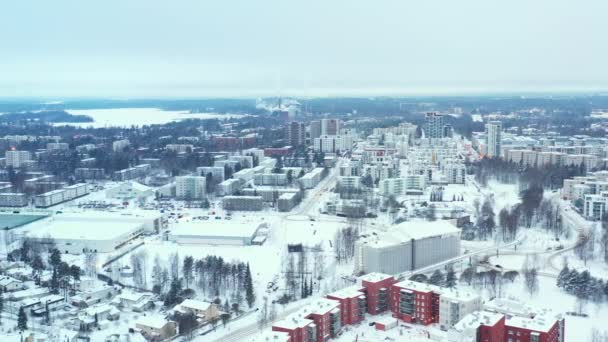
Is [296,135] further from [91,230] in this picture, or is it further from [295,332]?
[295,332]

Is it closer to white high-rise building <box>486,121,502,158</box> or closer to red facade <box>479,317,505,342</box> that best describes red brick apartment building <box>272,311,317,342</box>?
red facade <box>479,317,505,342</box>

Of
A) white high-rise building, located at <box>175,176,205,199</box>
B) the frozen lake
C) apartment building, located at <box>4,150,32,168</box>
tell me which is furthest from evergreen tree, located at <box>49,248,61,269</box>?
the frozen lake

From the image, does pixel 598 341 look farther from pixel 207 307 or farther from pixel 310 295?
pixel 207 307

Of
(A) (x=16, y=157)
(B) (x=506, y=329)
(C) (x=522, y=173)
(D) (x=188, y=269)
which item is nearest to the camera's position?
(B) (x=506, y=329)

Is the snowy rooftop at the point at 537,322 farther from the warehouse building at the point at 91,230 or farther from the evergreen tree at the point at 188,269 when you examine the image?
the warehouse building at the point at 91,230

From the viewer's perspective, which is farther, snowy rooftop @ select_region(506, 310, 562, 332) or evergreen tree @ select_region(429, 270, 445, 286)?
evergreen tree @ select_region(429, 270, 445, 286)

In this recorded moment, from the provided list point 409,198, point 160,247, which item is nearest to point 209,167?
point 409,198

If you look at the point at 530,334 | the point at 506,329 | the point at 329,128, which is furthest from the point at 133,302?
the point at 329,128
